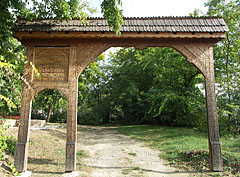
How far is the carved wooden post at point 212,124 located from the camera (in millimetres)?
5875

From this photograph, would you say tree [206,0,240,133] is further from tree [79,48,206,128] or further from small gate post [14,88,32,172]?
small gate post [14,88,32,172]

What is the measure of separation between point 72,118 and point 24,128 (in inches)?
57.8

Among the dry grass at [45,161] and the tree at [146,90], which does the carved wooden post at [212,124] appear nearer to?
the dry grass at [45,161]

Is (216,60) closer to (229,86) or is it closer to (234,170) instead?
(229,86)

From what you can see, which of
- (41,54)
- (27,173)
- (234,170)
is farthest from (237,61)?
(27,173)

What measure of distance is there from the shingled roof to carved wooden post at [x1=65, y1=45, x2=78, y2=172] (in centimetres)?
75

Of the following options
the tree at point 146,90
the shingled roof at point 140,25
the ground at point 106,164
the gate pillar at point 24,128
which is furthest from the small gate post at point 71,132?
the tree at point 146,90

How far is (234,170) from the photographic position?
5.85 metres

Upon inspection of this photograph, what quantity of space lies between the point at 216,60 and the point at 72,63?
11.5 m

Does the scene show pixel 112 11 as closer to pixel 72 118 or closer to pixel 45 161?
pixel 72 118

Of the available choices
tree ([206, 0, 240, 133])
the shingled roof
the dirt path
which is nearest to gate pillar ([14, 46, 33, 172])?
the shingled roof

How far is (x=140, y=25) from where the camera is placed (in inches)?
247

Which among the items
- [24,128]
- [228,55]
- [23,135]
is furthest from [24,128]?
[228,55]

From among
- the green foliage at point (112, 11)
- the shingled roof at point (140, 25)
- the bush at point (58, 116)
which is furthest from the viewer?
the bush at point (58, 116)
